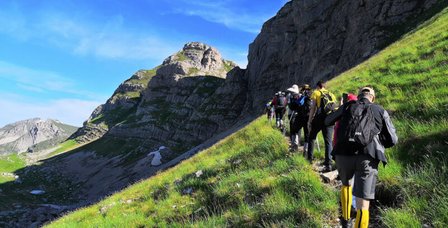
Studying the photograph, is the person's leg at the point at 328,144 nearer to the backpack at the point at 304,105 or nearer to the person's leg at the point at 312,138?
the person's leg at the point at 312,138

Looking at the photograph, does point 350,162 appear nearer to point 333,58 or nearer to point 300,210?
point 300,210

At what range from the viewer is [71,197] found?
343ft

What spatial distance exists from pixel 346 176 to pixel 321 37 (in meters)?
84.8

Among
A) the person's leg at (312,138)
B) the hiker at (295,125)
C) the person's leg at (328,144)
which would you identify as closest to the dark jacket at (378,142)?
the person's leg at (328,144)

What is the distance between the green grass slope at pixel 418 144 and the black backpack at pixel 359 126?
1448 mm

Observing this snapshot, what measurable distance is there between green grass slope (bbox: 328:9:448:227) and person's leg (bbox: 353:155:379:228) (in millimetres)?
446

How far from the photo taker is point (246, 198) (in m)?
9.91

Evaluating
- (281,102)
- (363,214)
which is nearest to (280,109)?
(281,102)

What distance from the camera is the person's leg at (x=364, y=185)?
622cm

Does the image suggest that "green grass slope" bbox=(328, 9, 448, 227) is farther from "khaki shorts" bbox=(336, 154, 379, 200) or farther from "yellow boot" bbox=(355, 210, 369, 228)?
"khaki shorts" bbox=(336, 154, 379, 200)

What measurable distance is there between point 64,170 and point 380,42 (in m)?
140

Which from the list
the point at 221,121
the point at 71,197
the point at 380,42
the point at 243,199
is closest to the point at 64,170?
the point at 71,197

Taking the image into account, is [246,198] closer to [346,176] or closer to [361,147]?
[346,176]

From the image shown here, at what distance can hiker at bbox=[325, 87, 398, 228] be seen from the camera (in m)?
6.30
